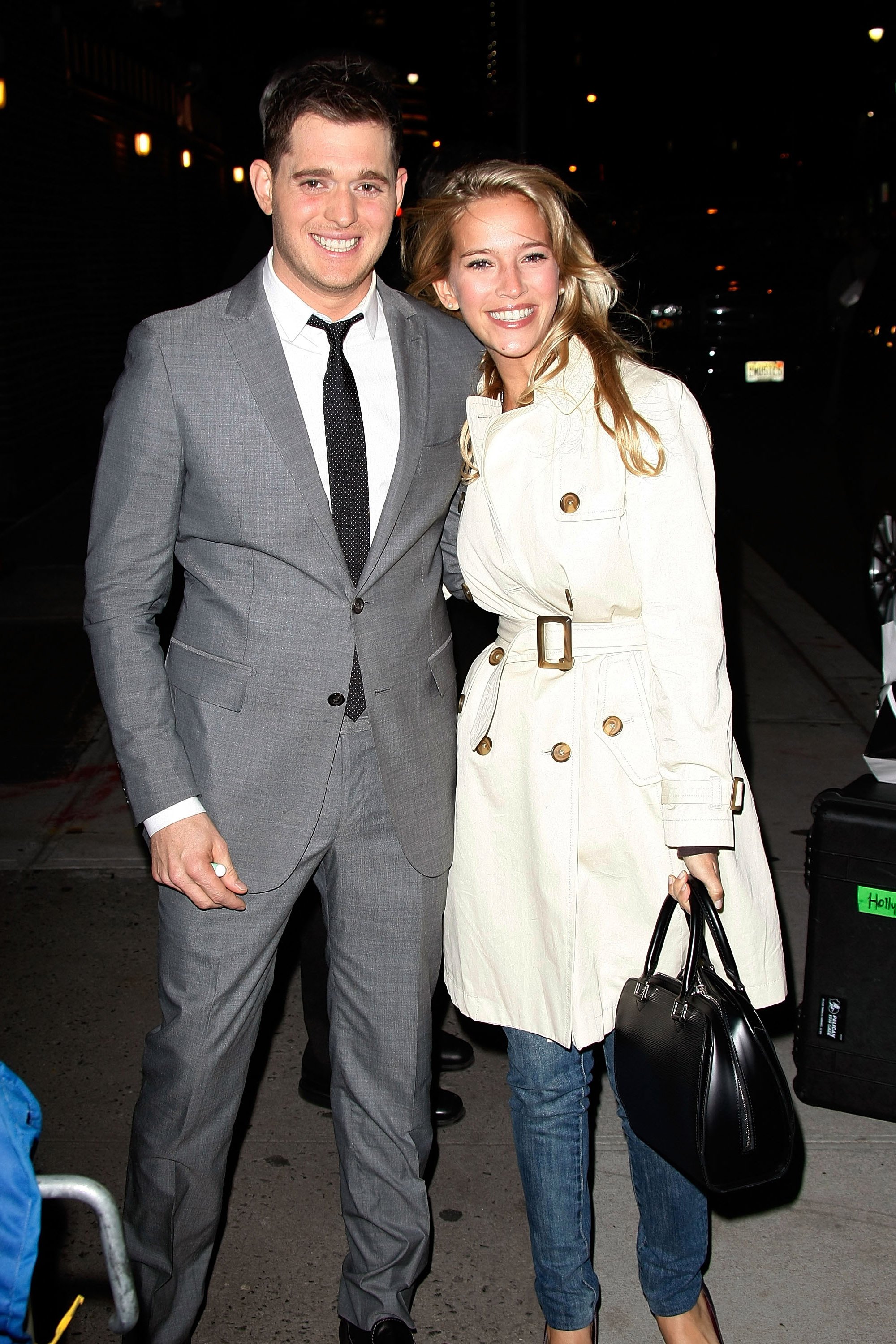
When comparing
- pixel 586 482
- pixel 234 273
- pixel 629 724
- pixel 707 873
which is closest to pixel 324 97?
pixel 586 482

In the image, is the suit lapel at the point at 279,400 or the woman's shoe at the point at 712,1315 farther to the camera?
the woman's shoe at the point at 712,1315

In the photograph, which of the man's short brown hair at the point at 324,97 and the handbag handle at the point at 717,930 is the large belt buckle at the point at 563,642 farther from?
the man's short brown hair at the point at 324,97

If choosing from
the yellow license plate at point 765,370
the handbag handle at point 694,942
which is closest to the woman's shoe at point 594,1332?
the handbag handle at point 694,942

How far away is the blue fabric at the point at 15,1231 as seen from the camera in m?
1.38

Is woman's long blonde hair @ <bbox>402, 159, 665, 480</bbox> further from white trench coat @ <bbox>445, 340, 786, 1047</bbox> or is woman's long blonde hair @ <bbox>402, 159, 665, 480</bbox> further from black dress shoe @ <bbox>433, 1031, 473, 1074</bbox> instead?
black dress shoe @ <bbox>433, 1031, 473, 1074</bbox>

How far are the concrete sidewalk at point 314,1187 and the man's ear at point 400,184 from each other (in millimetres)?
2036

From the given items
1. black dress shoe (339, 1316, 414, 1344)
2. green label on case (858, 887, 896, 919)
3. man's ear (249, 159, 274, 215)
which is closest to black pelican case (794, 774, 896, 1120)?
green label on case (858, 887, 896, 919)

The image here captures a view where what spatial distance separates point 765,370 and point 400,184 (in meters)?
15.2

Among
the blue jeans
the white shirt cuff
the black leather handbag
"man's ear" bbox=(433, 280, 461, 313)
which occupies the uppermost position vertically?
"man's ear" bbox=(433, 280, 461, 313)

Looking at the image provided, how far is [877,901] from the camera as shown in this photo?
9.53 feet

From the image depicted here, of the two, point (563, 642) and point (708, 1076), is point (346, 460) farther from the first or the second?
point (708, 1076)

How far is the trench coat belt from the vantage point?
250 cm

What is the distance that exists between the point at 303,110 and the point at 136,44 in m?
15.6

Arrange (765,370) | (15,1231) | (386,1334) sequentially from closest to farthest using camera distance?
1. (15,1231)
2. (386,1334)
3. (765,370)
